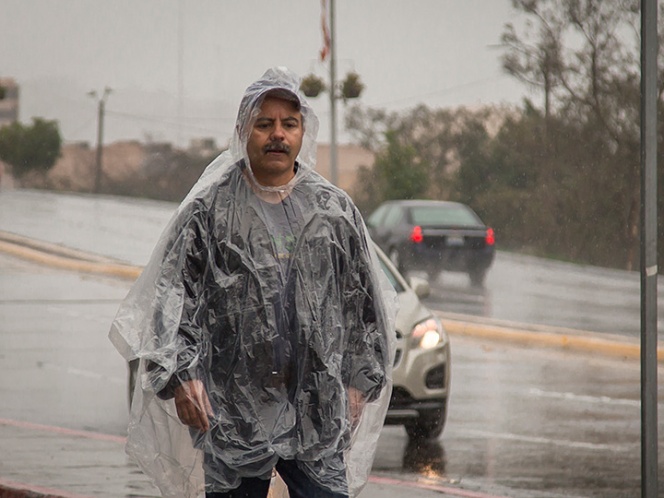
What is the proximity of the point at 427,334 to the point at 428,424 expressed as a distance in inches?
22.1

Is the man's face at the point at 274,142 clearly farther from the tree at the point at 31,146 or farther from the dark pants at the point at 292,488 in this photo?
the tree at the point at 31,146

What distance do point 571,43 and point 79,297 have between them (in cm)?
367

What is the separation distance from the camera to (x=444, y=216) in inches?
362

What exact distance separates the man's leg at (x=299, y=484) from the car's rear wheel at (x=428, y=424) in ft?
13.7

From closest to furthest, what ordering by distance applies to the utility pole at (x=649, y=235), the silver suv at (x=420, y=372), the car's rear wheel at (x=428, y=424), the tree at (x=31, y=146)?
the utility pole at (x=649, y=235) → the silver suv at (x=420, y=372) → the car's rear wheel at (x=428, y=424) → the tree at (x=31, y=146)

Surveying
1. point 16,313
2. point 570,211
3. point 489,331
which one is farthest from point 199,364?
point 489,331

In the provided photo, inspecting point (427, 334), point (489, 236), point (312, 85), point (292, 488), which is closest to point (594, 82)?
point (489, 236)

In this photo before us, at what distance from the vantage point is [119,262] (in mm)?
8844

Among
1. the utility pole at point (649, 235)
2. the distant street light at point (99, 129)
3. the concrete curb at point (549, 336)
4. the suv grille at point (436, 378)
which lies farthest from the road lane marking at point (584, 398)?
the utility pole at point (649, 235)

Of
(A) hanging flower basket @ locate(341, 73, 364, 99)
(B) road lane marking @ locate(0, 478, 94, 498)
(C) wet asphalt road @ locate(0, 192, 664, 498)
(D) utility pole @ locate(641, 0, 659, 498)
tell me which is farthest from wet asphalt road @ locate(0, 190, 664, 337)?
(D) utility pole @ locate(641, 0, 659, 498)

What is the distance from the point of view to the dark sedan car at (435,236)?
9180 mm

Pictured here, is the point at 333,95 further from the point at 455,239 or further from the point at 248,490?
the point at 248,490

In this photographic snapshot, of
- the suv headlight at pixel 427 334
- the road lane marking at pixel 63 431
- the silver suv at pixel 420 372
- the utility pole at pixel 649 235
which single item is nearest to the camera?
the utility pole at pixel 649 235

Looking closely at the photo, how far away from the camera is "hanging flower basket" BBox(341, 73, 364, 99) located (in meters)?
9.08
